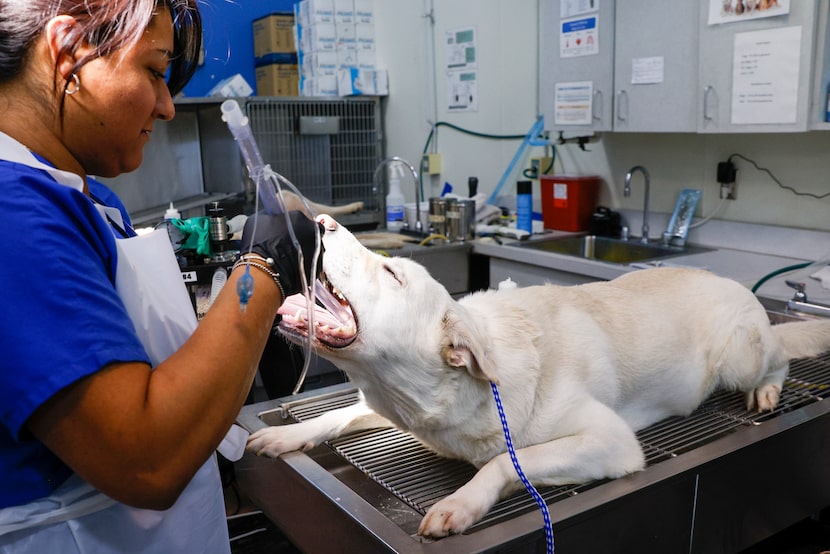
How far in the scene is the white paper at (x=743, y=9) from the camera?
2.58m

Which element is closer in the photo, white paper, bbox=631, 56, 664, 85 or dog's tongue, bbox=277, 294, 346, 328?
dog's tongue, bbox=277, 294, 346, 328

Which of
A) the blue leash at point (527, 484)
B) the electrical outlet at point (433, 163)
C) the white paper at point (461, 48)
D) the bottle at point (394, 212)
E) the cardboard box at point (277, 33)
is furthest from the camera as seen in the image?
the cardboard box at point (277, 33)

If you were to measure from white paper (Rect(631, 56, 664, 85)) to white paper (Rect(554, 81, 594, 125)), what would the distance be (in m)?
0.25

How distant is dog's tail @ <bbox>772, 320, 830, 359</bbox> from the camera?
2.02 meters

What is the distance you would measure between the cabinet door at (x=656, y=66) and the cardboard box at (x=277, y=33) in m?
3.13

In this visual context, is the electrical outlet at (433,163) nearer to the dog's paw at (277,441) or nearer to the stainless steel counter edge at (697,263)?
the stainless steel counter edge at (697,263)

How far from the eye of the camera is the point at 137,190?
4582mm

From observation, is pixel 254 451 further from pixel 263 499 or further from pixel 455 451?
pixel 455 451

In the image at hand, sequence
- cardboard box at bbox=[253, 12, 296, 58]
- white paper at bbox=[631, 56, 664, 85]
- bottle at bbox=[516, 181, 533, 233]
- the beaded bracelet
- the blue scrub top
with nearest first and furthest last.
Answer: the blue scrub top
the beaded bracelet
white paper at bbox=[631, 56, 664, 85]
bottle at bbox=[516, 181, 533, 233]
cardboard box at bbox=[253, 12, 296, 58]

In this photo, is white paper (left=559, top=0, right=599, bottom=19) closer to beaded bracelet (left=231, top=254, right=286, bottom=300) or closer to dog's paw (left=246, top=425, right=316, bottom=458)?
dog's paw (left=246, top=425, right=316, bottom=458)

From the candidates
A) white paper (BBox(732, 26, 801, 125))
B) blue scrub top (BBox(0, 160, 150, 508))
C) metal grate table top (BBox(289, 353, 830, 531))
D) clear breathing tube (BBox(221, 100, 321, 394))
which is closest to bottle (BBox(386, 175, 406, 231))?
white paper (BBox(732, 26, 801, 125))

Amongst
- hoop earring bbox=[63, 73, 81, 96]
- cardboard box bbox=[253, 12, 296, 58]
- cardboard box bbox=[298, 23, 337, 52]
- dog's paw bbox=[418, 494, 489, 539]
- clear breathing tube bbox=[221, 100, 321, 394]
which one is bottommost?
dog's paw bbox=[418, 494, 489, 539]

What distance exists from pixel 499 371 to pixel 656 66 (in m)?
2.19

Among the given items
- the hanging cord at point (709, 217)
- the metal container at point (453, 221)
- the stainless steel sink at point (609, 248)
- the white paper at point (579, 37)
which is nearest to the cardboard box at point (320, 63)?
the metal container at point (453, 221)
